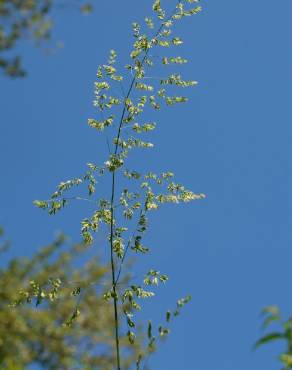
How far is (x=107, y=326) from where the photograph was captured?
7652 millimetres

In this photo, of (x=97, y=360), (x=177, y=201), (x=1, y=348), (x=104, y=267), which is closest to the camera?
(x=1, y=348)

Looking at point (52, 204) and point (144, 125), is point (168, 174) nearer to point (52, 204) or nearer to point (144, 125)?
point (144, 125)

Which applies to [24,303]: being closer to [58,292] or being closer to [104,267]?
[58,292]

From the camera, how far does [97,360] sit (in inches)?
255

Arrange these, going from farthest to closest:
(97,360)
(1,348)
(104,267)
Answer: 1. (104,267)
2. (97,360)
3. (1,348)

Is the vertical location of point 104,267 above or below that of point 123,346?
above

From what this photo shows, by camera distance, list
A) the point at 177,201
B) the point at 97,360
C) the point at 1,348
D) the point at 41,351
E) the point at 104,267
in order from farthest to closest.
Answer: the point at 104,267 → the point at 177,201 → the point at 97,360 → the point at 41,351 → the point at 1,348

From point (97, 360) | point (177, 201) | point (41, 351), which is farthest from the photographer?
point (177, 201)

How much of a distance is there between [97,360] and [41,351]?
1.41m

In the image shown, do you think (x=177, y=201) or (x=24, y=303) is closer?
(x=24, y=303)

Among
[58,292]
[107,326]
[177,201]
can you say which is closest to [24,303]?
[58,292]

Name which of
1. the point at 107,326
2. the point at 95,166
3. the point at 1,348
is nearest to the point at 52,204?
the point at 95,166

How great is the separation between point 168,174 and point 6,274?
238 centimetres

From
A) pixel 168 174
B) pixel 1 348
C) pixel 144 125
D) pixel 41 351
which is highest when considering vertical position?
pixel 144 125
